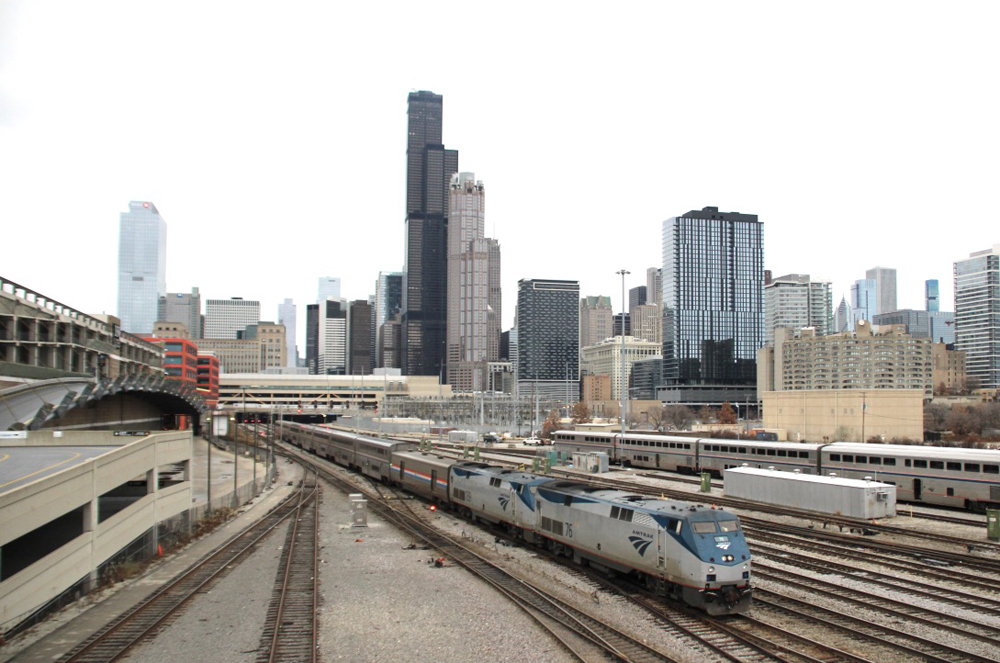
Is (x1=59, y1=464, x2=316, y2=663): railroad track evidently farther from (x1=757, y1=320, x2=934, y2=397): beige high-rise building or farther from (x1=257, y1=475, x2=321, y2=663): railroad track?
(x1=757, y1=320, x2=934, y2=397): beige high-rise building

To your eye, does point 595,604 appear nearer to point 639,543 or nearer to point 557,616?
point 557,616

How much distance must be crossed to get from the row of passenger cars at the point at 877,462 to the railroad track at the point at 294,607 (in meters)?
28.1

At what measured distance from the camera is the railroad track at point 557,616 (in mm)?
16281

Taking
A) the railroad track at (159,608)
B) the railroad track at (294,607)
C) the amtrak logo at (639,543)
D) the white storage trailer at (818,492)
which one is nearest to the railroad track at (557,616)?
the amtrak logo at (639,543)

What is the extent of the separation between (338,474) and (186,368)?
123094 millimetres

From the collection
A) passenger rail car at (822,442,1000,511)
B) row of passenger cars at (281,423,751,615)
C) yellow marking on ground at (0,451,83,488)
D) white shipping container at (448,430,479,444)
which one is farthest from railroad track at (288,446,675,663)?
white shipping container at (448,430,479,444)

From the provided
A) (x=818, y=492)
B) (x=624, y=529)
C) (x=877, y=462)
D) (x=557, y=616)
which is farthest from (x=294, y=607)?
(x=877, y=462)

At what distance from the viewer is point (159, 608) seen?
20500 millimetres

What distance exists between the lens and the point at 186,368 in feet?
563

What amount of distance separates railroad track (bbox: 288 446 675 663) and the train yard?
56 millimetres

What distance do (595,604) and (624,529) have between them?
2.44 meters

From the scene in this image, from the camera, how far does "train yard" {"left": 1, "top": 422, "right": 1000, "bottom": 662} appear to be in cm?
1670

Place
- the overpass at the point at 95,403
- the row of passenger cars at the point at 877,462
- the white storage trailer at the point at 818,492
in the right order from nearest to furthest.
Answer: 1. the white storage trailer at the point at 818,492
2. the row of passenger cars at the point at 877,462
3. the overpass at the point at 95,403

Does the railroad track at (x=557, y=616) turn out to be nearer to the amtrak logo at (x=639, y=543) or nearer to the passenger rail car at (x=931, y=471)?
the amtrak logo at (x=639, y=543)
